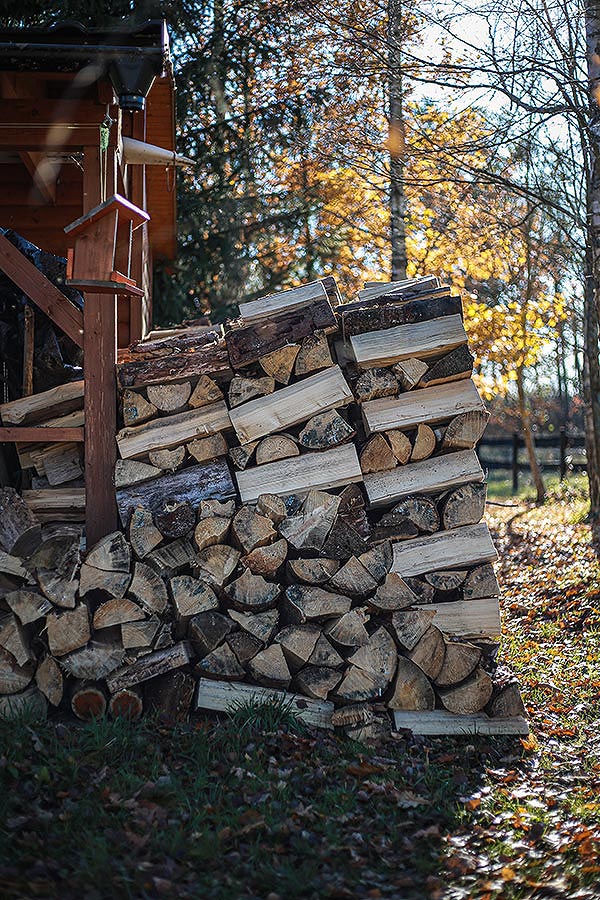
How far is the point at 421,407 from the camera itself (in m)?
5.41

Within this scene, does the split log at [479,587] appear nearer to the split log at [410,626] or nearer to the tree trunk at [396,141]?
the split log at [410,626]

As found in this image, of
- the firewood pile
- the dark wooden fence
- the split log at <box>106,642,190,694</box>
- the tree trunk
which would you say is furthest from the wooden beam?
the dark wooden fence

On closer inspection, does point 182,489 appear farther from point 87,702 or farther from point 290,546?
point 87,702

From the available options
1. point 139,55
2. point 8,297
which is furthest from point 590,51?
point 8,297

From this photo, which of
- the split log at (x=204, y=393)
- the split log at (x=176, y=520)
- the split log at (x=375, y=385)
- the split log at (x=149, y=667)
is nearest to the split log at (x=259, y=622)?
the split log at (x=149, y=667)

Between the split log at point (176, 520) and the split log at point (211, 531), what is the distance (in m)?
0.07

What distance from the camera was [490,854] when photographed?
4.01 m

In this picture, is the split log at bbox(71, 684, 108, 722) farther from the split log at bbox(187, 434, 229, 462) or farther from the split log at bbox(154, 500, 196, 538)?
the split log at bbox(187, 434, 229, 462)

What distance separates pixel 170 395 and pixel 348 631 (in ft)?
5.93

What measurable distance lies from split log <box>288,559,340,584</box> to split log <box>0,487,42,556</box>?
1.57 m

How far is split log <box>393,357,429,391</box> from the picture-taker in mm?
5367

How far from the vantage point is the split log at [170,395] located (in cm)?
541

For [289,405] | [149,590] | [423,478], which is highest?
[289,405]

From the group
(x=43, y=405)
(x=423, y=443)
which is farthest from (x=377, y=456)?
(x=43, y=405)
